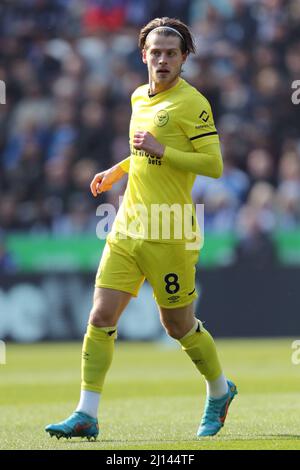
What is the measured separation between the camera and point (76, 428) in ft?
21.8

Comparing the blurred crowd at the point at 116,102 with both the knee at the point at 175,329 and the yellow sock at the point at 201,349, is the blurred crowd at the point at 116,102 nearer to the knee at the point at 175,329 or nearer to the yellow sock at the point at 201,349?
the yellow sock at the point at 201,349

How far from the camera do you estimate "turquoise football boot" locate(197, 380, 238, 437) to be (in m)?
6.99

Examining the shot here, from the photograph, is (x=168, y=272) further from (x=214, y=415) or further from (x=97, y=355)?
(x=214, y=415)

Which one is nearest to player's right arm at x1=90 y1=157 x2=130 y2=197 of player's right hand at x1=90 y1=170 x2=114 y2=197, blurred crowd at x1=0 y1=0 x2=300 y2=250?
player's right hand at x1=90 y1=170 x2=114 y2=197

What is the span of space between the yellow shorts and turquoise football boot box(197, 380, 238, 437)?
70cm

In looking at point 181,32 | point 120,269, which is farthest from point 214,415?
point 181,32

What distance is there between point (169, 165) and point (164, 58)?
634mm

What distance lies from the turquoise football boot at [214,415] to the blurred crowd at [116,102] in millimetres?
9067

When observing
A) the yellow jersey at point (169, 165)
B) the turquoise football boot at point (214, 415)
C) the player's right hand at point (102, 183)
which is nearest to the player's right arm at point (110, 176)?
the player's right hand at point (102, 183)

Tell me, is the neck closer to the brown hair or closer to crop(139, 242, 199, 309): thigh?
the brown hair

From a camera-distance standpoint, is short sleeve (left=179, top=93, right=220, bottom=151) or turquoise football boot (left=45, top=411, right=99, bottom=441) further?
short sleeve (left=179, top=93, right=220, bottom=151)

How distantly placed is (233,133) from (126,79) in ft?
7.16
